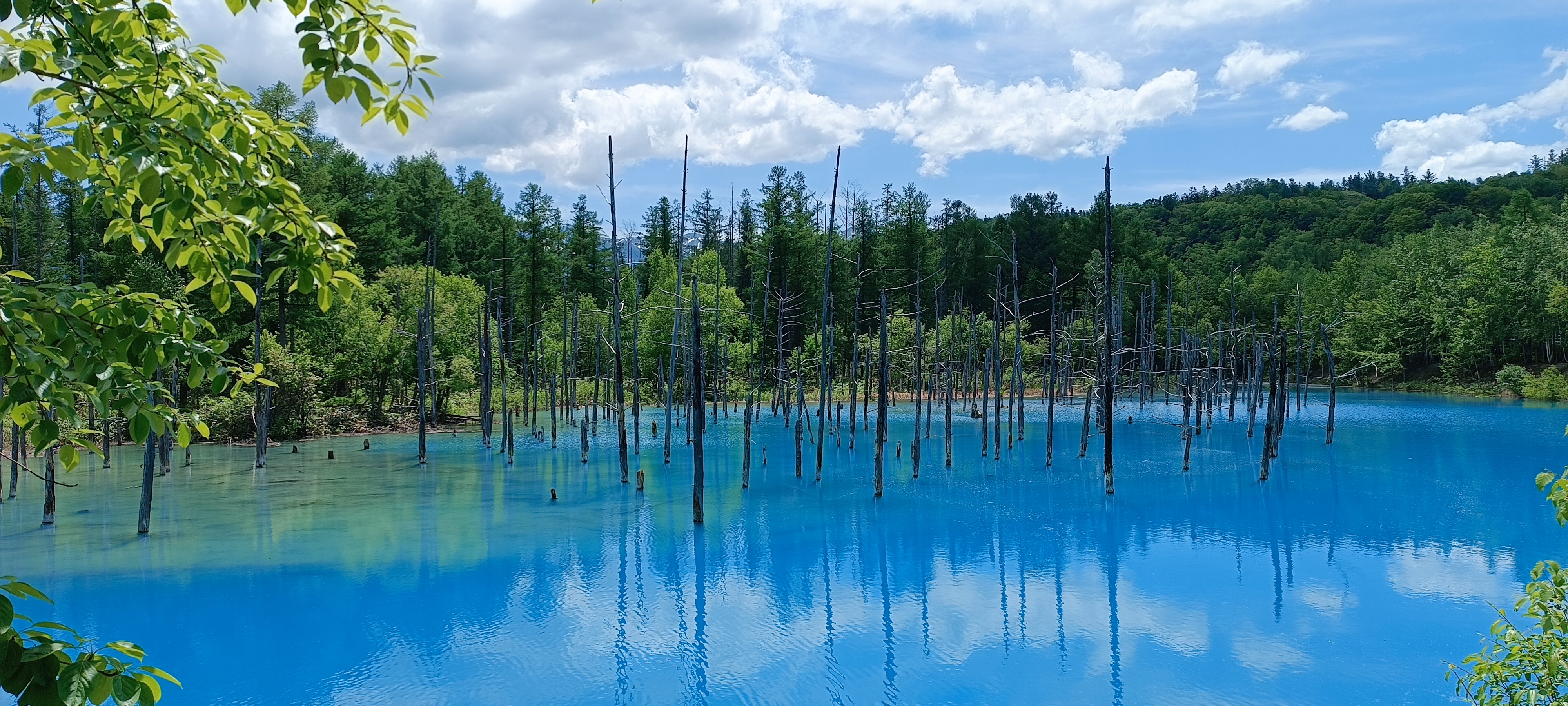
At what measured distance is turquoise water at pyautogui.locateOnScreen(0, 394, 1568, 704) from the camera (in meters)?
9.68

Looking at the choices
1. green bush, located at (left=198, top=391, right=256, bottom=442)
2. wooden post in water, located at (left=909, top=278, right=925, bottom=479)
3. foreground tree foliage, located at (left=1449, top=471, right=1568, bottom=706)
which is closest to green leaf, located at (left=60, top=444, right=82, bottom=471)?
foreground tree foliage, located at (left=1449, top=471, right=1568, bottom=706)

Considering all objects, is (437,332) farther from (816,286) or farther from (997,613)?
(997,613)

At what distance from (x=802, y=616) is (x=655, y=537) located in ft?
17.9

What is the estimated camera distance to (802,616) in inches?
465

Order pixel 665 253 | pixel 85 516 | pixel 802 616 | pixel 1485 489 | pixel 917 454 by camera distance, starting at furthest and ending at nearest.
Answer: pixel 665 253
pixel 917 454
pixel 1485 489
pixel 85 516
pixel 802 616

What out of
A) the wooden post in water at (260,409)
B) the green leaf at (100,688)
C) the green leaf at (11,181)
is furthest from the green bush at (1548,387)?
the green leaf at (11,181)

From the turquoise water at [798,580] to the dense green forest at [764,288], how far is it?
5.86m

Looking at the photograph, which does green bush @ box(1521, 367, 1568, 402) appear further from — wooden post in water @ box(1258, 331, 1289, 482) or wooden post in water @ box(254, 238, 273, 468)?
wooden post in water @ box(254, 238, 273, 468)

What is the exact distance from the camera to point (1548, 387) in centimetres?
4469

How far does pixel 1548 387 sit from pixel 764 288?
139 ft

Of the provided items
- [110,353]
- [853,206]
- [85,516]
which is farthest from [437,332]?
[853,206]

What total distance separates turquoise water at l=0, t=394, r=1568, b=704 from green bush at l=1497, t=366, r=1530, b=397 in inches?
1171

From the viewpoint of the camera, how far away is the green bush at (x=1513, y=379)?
47.4m

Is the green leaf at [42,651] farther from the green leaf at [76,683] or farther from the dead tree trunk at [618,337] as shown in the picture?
the dead tree trunk at [618,337]
